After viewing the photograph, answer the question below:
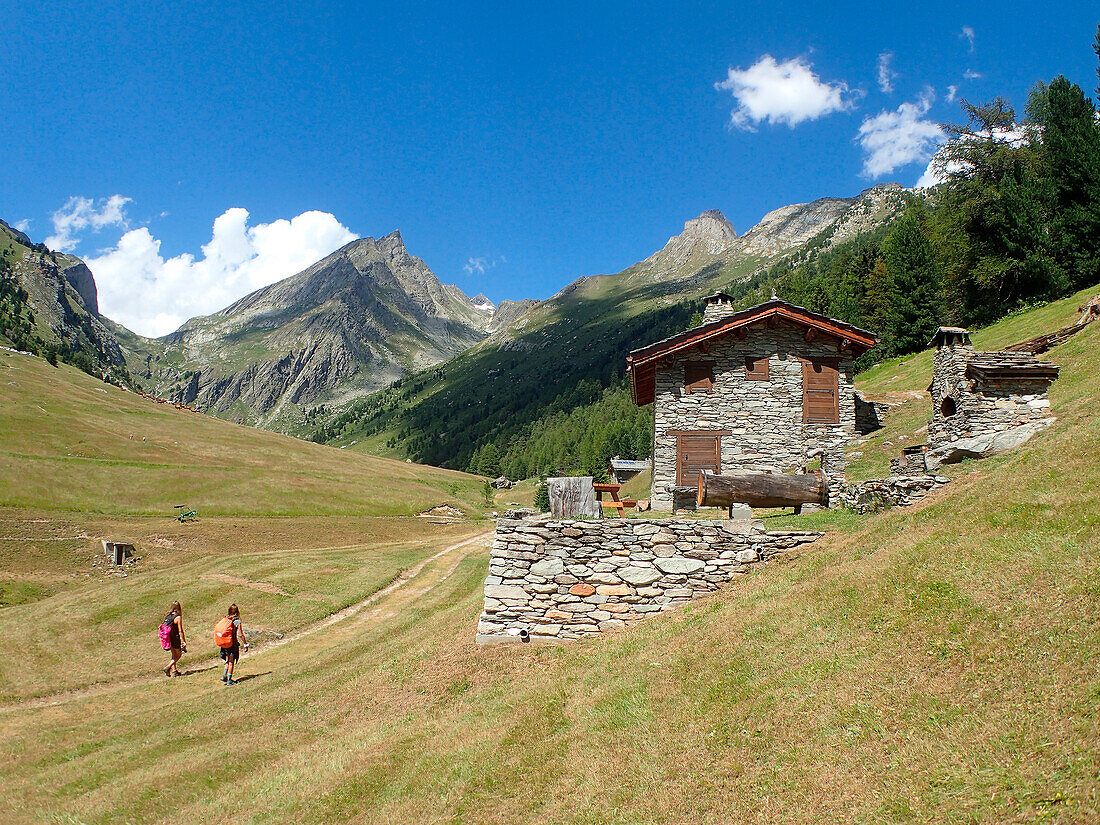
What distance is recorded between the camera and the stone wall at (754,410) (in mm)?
26375

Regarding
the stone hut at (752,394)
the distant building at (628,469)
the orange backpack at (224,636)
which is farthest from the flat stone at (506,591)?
the distant building at (628,469)

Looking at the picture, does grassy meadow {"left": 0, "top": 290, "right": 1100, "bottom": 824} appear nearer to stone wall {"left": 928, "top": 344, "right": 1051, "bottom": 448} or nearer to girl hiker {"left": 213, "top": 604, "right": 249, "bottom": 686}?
girl hiker {"left": 213, "top": 604, "right": 249, "bottom": 686}

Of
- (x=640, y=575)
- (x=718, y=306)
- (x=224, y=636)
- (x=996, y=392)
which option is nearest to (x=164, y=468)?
(x=224, y=636)

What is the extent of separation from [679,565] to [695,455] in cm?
1283

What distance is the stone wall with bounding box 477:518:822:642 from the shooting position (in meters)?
14.1

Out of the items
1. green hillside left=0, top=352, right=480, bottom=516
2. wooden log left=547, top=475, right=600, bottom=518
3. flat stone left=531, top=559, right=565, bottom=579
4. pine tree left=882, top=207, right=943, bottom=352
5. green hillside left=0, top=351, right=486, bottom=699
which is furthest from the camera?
green hillside left=0, top=352, right=480, bottom=516

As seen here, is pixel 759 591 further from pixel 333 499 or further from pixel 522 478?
pixel 522 478

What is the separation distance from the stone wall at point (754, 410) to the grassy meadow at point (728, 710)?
8.28 m

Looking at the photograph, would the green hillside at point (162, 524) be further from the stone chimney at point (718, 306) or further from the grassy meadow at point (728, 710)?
the stone chimney at point (718, 306)

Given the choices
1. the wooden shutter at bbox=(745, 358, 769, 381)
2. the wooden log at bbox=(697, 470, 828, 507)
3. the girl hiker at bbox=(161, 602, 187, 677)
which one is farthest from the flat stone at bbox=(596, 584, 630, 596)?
the girl hiker at bbox=(161, 602, 187, 677)

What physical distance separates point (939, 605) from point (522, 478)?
570 ft

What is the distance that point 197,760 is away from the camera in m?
12.4

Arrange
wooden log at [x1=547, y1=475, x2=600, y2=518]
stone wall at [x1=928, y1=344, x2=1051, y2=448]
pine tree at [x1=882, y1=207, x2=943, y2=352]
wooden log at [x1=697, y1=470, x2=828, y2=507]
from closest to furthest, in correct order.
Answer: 1. wooden log at [x1=547, y1=475, x2=600, y2=518]
2. wooden log at [x1=697, y1=470, x2=828, y2=507]
3. stone wall at [x1=928, y1=344, x2=1051, y2=448]
4. pine tree at [x1=882, y1=207, x2=943, y2=352]

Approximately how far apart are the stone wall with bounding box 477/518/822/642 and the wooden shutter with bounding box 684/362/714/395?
13.2 m
